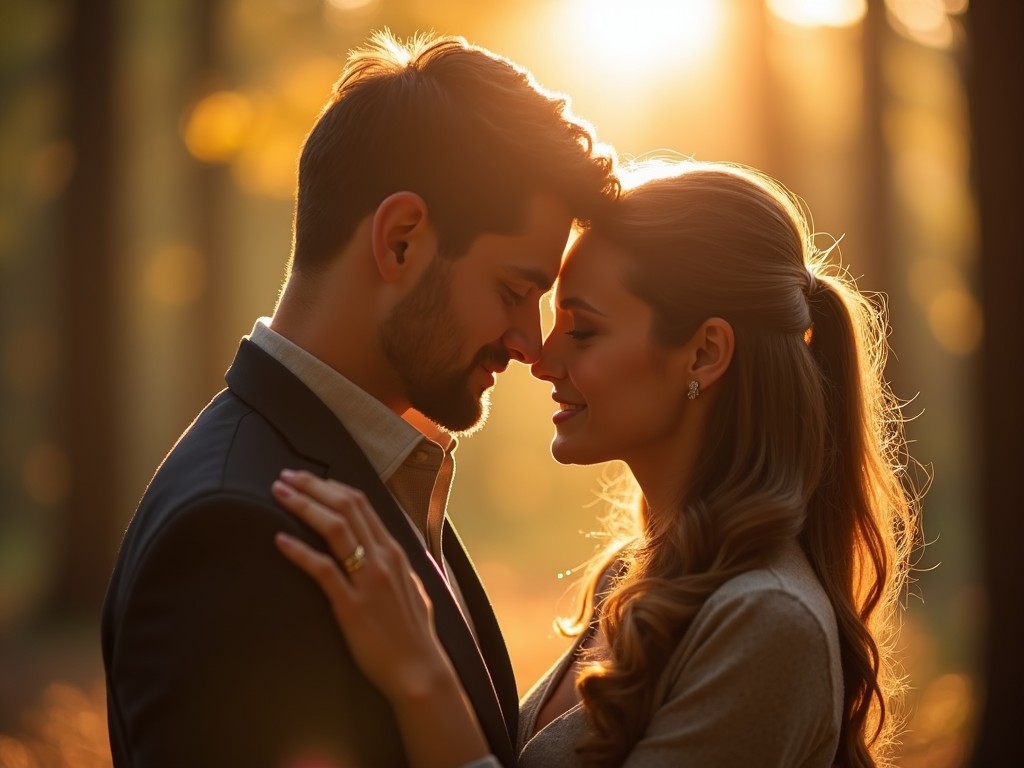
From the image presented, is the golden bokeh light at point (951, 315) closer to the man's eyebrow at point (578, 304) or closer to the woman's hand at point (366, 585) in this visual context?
the man's eyebrow at point (578, 304)

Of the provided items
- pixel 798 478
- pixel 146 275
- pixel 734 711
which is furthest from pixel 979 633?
pixel 146 275

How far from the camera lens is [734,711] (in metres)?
2.86

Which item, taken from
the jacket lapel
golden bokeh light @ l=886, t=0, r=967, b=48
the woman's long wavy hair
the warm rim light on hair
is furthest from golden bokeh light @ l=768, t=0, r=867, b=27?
the jacket lapel

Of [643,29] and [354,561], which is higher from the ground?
[643,29]

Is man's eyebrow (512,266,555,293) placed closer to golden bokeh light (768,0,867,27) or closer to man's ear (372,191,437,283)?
man's ear (372,191,437,283)

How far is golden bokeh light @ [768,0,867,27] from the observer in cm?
1361

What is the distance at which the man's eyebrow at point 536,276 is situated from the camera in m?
3.34

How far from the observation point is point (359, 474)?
284 centimetres

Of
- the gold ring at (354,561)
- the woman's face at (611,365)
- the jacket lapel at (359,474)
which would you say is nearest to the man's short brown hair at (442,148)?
the woman's face at (611,365)

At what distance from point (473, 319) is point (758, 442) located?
3.28 ft

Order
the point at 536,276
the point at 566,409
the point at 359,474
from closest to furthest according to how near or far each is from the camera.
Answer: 1. the point at 359,474
2. the point at 536,276
3. the point at 566,409

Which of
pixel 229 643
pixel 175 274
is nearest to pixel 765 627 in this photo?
pixel 229 643

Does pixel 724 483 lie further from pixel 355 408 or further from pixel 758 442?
pixel 355 408

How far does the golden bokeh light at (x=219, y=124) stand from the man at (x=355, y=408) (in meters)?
6.65
